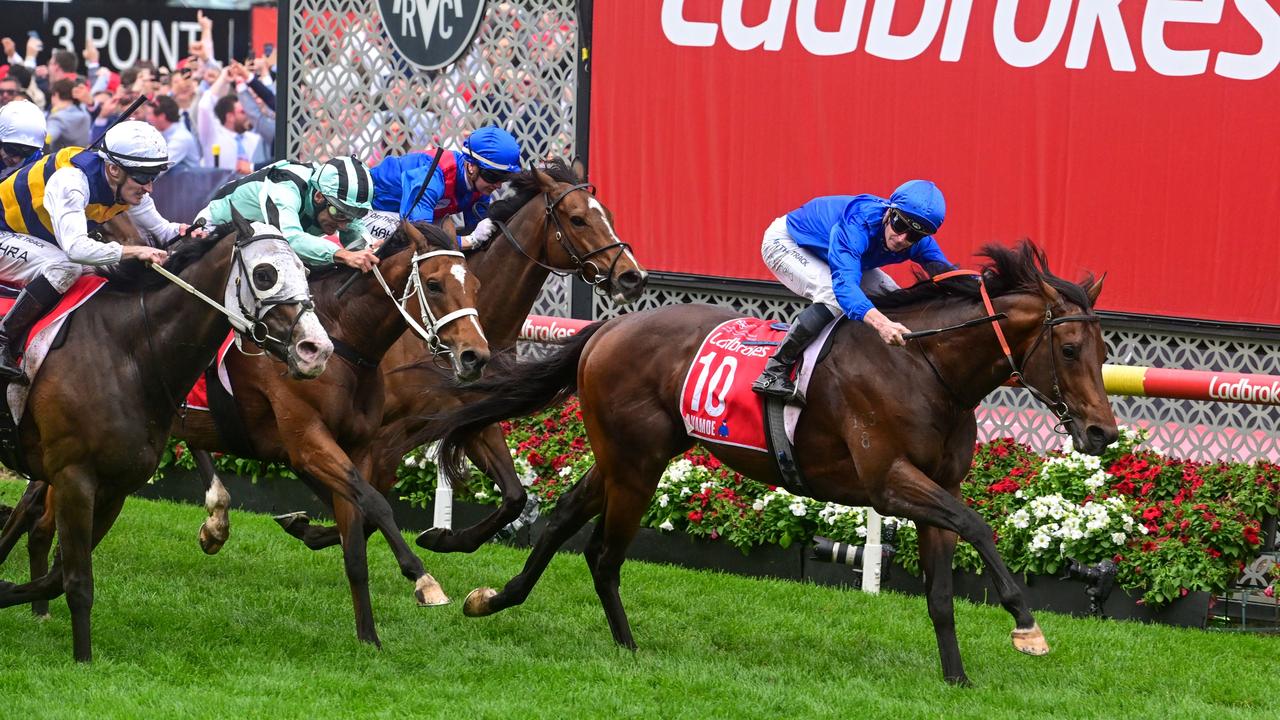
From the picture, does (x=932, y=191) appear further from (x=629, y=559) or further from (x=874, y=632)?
(x=629, y=559)

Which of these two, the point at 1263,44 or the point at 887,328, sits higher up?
the point at 1263,44

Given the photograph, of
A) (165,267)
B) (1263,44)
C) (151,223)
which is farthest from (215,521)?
(1263,44)

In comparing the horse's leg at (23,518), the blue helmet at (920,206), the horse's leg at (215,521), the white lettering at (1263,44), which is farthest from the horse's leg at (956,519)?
the white lettering at (1263,44)

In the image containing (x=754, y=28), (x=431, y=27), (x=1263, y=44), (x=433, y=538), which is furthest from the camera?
(x=431, y=27)

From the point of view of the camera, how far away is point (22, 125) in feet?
25.3

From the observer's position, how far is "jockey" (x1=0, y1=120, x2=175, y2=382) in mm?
6027

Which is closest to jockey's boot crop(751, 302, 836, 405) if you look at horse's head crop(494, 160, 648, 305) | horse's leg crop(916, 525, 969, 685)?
horse's leg crop(916, 525, 969, 685)

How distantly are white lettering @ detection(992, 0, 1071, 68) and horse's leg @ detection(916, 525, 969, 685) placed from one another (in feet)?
13.4

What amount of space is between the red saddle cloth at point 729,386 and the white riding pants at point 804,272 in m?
0.21

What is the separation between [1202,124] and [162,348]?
5794mm

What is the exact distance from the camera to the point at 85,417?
593 centimetres

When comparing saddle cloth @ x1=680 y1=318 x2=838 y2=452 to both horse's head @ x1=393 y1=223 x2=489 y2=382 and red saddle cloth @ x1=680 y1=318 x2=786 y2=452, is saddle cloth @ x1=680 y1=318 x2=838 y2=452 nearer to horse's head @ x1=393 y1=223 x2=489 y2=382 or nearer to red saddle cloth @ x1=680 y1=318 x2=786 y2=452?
red saddle cloth @ x1=680 y1=318 x2=786 y2=452

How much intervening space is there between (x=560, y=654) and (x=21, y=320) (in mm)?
2385

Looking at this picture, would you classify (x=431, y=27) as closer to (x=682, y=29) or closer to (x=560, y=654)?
(x=682, y=29)
